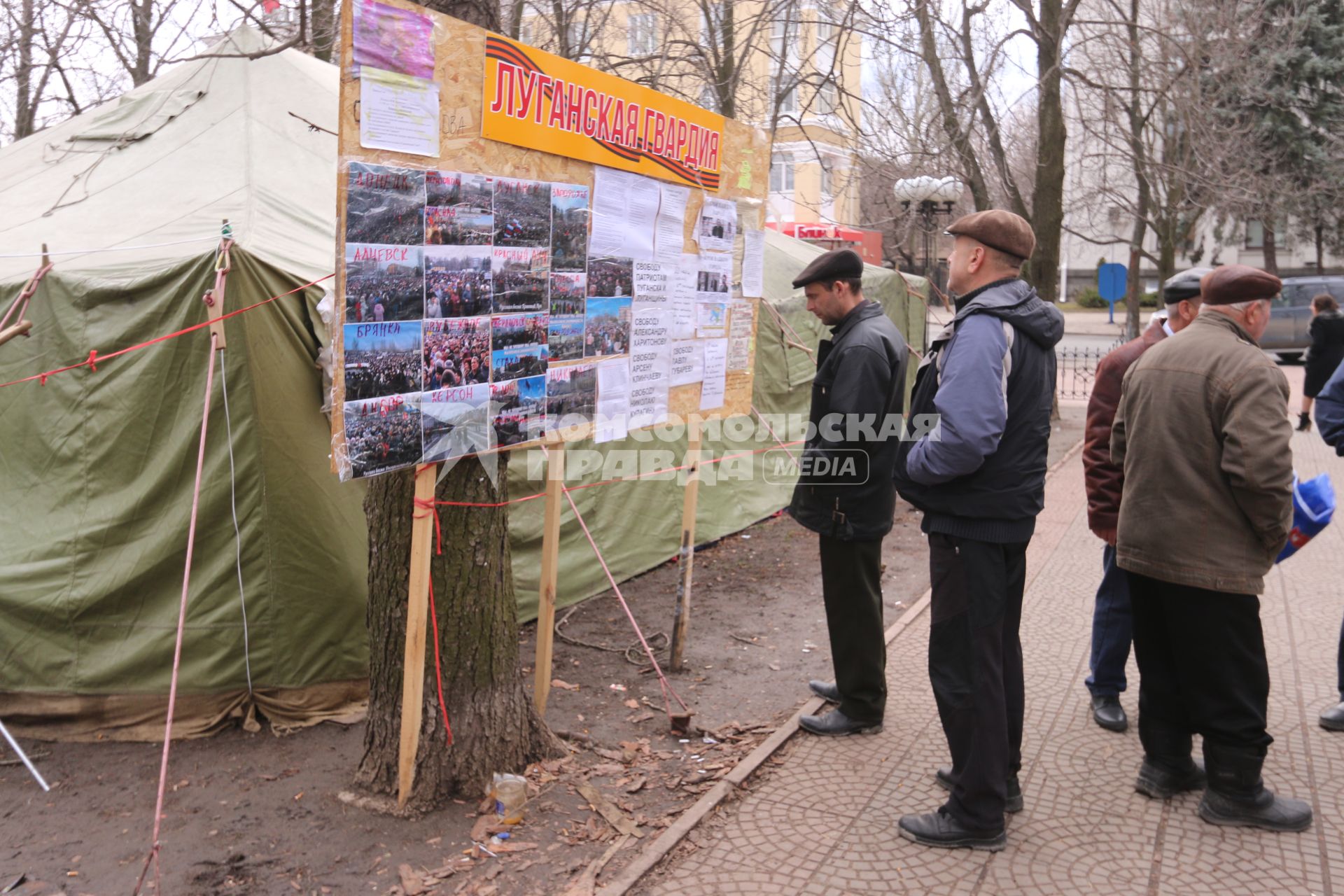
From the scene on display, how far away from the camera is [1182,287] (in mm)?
4332

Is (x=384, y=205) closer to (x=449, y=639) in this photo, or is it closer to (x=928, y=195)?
(x=449, y=639)

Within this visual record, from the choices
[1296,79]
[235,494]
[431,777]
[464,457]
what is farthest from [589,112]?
[1296,79]

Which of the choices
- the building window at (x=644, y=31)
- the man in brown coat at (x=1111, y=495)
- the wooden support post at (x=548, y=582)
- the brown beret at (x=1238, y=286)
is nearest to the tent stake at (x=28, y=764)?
the wooden support post at (x=548, y=582)

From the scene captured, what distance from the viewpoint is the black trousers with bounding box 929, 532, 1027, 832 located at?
11.1 feet

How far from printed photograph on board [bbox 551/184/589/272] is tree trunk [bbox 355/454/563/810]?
32.3 inches

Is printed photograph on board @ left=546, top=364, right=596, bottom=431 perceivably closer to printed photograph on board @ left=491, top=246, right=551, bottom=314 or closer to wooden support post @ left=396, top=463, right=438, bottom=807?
printed photograph on board @ left=491, top=246, right=551, bottom=314

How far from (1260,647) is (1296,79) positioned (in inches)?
1384

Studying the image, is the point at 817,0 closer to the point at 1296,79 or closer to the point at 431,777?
the point at 431,777

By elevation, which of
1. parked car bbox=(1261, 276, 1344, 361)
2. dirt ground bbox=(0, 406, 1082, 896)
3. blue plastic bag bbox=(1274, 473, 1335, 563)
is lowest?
dirt ground bbox=(0, 406, 1082, 896)

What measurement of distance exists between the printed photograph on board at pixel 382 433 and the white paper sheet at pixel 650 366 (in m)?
1.40

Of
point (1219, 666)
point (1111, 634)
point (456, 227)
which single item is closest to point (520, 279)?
point (456, 227)

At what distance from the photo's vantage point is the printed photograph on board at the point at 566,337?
399 centimetres

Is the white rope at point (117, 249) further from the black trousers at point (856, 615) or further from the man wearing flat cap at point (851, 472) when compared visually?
the black trousers at point (856, 615)

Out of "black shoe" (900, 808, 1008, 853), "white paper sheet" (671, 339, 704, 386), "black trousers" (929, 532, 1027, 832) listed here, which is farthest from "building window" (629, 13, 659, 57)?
"black shoe" (900, 808, 1008, 853)
